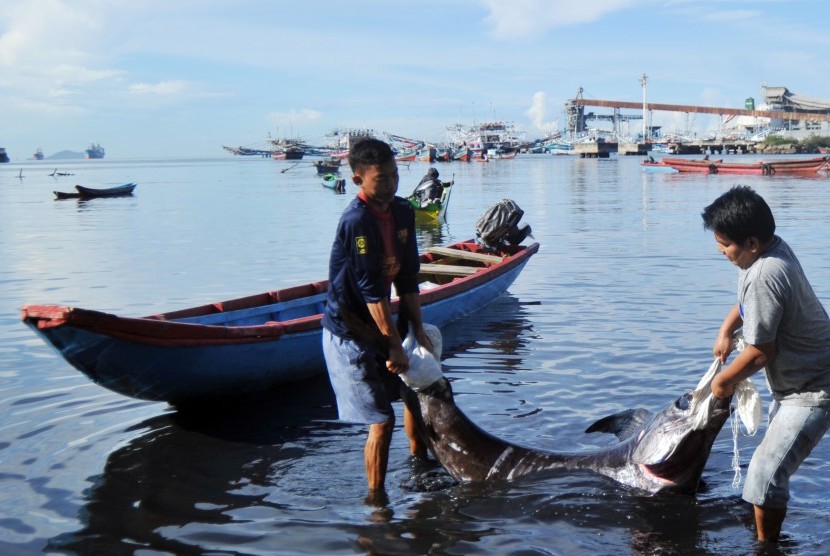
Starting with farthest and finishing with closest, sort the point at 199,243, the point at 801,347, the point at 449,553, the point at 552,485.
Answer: the point at 199,243, the point at 552,485, the point at 449,553, the point at 801,347

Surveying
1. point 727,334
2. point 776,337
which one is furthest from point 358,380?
point 776,337

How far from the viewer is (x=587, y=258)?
→ 1830cm


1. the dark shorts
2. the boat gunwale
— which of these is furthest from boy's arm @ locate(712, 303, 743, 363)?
the boat gunwale

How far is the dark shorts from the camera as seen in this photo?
5297 mm

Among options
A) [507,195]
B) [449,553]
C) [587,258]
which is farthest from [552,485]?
[507,195]

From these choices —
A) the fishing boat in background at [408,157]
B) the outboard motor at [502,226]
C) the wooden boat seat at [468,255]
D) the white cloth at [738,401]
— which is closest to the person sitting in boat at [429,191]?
the wooden boat seat at [468,255]

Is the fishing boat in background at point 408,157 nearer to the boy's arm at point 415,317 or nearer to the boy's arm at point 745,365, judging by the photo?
the boy's arm at point 415,317

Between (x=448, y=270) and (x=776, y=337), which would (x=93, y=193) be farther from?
(x=776, y=337)

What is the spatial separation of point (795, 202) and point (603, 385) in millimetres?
25992

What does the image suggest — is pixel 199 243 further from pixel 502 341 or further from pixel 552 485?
pixel 552 485

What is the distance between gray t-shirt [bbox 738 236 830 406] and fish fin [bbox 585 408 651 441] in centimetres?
201

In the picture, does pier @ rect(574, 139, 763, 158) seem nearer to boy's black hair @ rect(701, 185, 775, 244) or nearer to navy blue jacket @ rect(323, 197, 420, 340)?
navy blue jacket @ rect(323, 197, 420, 340)

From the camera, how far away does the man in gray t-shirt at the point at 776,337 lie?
404cm

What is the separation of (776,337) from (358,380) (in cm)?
246
